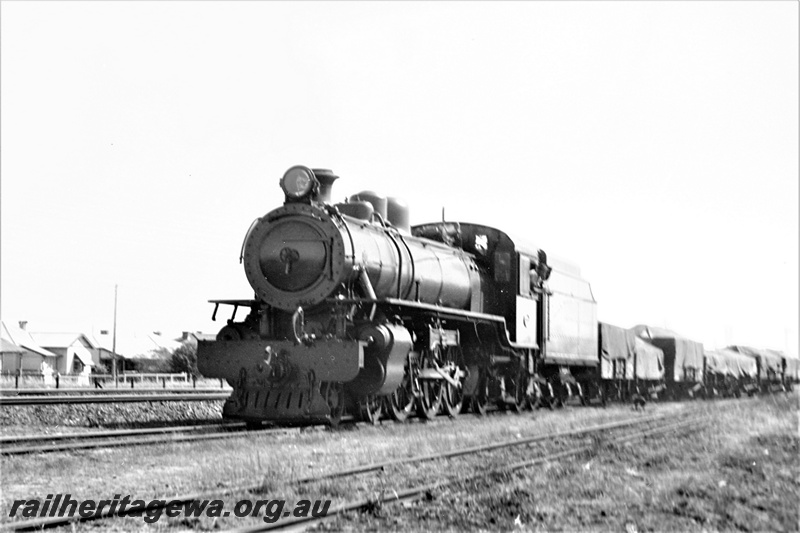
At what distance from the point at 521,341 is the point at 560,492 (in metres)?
9.91

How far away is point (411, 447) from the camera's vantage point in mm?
10883

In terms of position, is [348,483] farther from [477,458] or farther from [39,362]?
[39,362]

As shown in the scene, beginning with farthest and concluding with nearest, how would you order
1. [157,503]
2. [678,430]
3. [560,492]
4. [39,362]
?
[39,362] → [678,430] → [560,492] → [157,503]

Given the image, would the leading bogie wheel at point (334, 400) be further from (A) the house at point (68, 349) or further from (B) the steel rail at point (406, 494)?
(A) the house at point (68, 349)

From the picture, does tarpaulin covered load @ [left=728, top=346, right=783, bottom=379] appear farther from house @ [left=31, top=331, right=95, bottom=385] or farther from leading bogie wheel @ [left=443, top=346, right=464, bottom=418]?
house @ [left=31, top=331, right=95, bottom=385]

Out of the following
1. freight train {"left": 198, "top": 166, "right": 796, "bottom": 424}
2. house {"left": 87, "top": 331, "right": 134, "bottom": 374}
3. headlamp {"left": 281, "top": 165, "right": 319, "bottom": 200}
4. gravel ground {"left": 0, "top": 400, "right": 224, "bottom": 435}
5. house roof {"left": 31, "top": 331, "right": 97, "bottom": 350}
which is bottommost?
house {"left": 87, "top": 331, "right": 134, "bottom": 374}

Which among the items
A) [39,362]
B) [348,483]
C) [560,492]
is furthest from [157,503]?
[39,362]

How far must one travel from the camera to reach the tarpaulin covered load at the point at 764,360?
43188 millimetres

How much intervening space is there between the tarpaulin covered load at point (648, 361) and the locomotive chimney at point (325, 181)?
16.4 metres

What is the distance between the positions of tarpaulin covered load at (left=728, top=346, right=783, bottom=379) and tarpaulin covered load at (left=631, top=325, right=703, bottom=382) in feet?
30.1

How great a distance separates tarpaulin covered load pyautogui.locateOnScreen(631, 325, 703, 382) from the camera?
31.8 m

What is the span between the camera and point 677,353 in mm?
31938

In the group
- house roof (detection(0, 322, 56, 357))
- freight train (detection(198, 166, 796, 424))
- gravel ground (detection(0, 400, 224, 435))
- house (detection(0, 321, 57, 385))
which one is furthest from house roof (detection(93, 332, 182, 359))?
freight train (detection(198, 166, 796, 424))

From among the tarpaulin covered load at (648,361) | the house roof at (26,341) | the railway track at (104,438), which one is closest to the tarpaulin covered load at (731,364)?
the tarpaulin covered load at (648,361)
